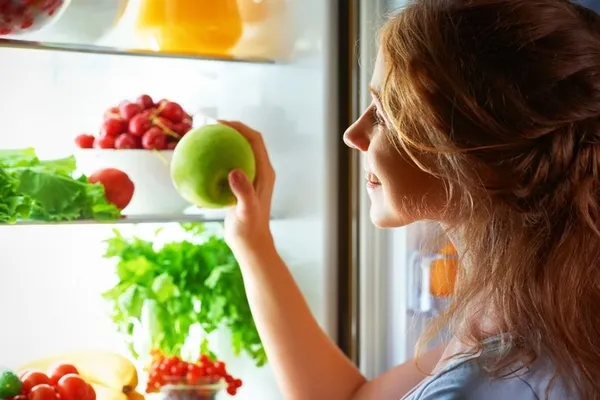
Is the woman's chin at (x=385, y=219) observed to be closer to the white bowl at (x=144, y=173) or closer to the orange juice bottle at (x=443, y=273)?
the orange juice bottle at (x=443, y=273)

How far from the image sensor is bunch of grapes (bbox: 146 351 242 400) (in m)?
1.29

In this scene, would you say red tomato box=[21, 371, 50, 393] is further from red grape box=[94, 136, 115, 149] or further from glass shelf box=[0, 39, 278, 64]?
glass shelf box=[0, 39, 278, 64]

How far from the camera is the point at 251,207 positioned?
122 cm

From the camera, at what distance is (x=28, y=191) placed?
115cm

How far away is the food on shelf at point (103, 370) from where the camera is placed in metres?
1.26

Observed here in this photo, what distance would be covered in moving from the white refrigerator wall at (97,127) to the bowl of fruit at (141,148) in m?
0.11

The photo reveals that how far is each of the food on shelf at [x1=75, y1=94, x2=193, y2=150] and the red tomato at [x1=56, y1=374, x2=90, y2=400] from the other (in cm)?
38

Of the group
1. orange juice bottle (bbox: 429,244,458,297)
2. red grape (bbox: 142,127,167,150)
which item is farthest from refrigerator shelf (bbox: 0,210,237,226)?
orange juice bottle (bbox: 429,244,458,297)

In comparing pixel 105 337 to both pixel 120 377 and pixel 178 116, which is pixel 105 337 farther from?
pixel 178 116

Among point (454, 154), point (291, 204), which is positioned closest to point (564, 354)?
point (454, 154)

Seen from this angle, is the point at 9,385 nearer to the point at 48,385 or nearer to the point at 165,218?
the point at 48,385

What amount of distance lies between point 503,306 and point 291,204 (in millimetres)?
631

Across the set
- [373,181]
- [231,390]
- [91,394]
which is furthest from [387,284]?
[91,394]

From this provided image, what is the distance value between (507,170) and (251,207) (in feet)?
1.64
